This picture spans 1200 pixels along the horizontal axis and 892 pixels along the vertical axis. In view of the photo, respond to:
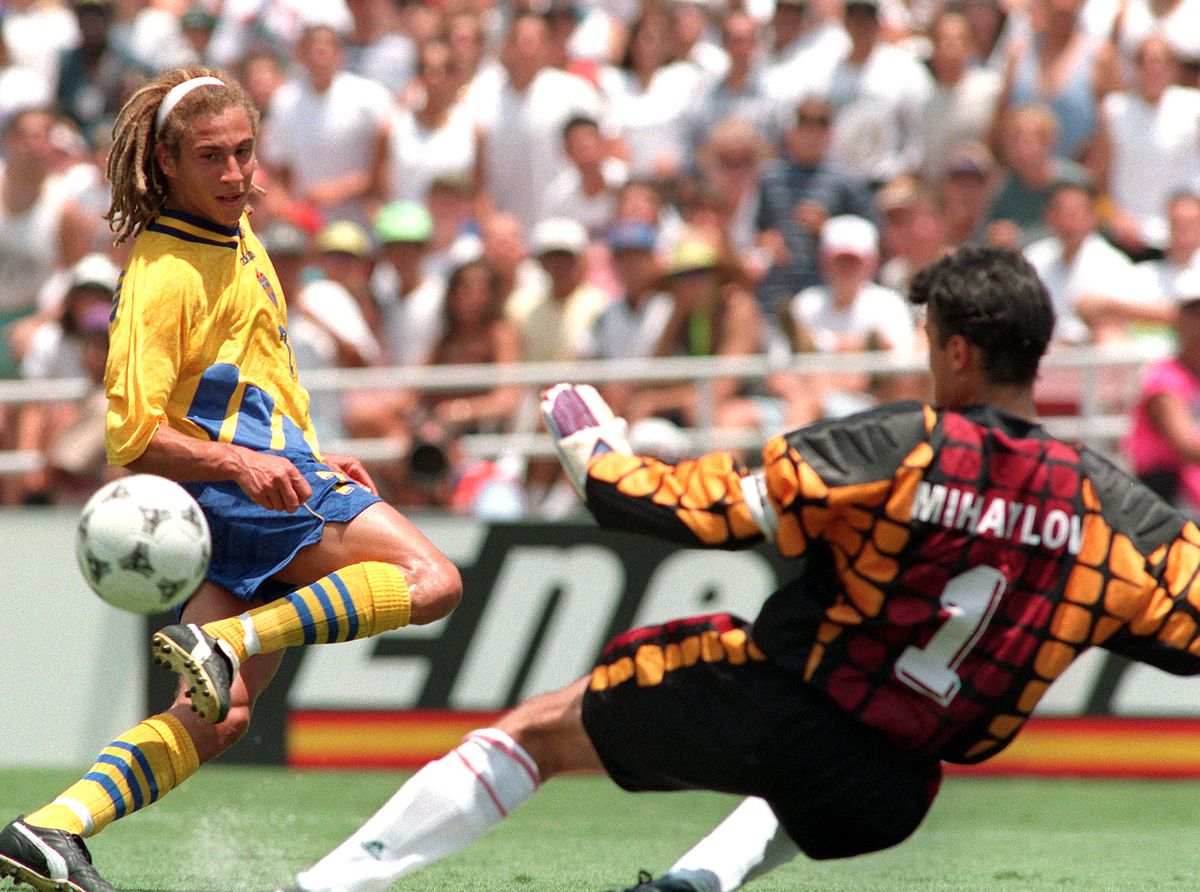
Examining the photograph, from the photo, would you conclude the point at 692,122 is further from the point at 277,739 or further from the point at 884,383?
the point at 277,739

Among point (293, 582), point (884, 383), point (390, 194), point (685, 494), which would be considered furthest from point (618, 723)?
point (390, 194)

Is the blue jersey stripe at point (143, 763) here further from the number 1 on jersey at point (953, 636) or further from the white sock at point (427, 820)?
the number 1 on jersey at point (953, 636)

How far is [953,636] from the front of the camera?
4.03 metres

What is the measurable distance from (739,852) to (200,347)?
1932mm

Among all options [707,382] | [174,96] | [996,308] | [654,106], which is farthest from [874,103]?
[996,308]

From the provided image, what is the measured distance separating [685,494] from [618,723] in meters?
0.55

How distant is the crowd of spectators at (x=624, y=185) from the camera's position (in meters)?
10.3

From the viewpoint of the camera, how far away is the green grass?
587 cm

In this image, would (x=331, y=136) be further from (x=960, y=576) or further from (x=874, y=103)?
(x=960, y=576)

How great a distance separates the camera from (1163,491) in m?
9.00

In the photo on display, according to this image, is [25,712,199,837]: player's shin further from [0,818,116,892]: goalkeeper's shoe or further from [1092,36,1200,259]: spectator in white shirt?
[1092,36,1200,259]: spectator in white shirt

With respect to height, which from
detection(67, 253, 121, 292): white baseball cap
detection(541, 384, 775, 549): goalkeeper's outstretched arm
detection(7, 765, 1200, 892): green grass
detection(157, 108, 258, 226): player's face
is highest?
detection(157, 108, 258, 226): player's face

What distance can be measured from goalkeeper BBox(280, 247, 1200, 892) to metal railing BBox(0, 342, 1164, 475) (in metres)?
5.37

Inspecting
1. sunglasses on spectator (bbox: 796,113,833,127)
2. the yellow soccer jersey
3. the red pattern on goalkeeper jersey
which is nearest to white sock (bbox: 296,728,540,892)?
the red pattern on goalkeeper jersey
